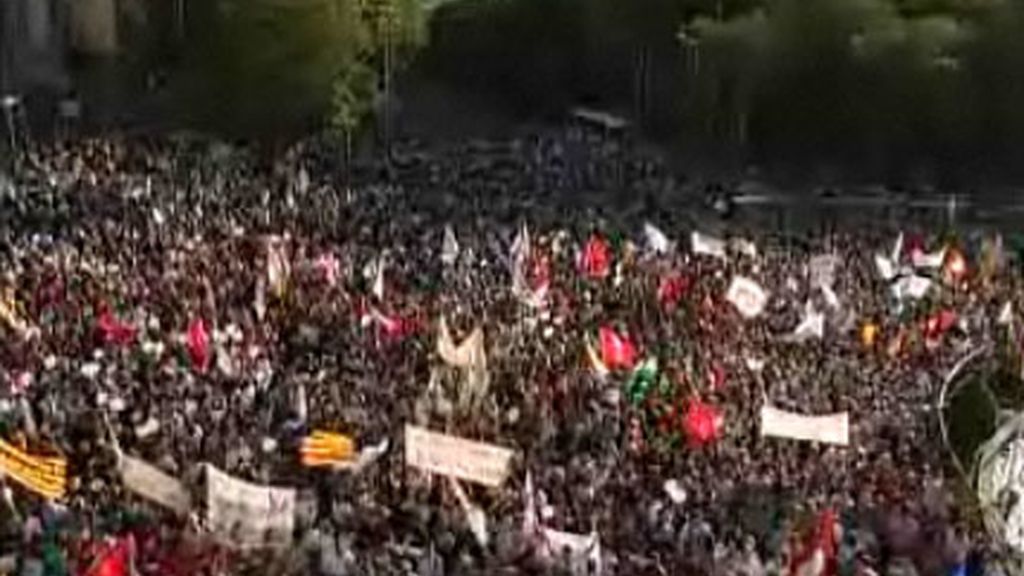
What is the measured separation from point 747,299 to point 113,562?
375 inches

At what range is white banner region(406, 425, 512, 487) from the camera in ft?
48.4

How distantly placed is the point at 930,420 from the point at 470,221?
1901cm

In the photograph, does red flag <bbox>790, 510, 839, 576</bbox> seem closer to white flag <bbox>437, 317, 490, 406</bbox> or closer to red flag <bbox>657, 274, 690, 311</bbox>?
white flag <bbox>437, 317, 490, 406</bbox>

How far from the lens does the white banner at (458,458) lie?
14750mm

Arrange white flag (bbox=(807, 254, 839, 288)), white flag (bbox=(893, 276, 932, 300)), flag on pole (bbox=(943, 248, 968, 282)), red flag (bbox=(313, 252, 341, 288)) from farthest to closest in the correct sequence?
flag on pole (bbox=(943, 248, 968, 282)) → white flag (bbox=(807, 254, 839, 288)) → white flag (bbox=(893, 276, 932, 300)) → red flag (bbox=(313, 252, 341, 288))

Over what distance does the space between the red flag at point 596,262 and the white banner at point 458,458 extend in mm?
9702

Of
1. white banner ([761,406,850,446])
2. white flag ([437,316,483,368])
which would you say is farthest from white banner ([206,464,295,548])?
white flag ([437,316,483,368])

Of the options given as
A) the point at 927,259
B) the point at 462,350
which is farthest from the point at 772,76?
the point at 462,350

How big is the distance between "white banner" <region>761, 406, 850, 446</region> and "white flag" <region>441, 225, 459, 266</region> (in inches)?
392

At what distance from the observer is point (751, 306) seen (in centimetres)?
2172

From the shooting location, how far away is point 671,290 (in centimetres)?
2339

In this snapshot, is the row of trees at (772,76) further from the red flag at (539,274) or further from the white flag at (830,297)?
the white flag at (830,297)

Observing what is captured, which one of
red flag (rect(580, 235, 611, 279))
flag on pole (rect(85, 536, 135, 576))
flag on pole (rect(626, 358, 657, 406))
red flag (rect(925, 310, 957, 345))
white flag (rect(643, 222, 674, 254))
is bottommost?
white flag (rect(643, 222, 674, 254))

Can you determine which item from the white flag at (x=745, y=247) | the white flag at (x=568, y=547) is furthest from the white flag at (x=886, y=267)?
the white flag at (x=568, y=547)
